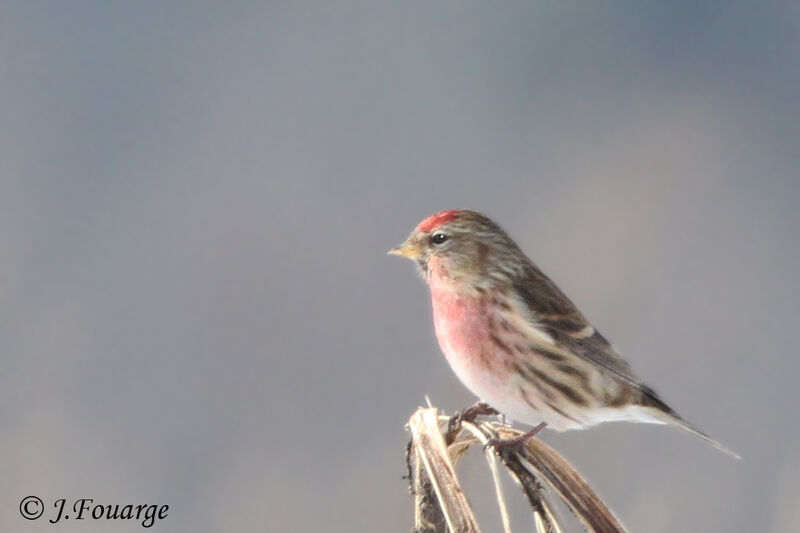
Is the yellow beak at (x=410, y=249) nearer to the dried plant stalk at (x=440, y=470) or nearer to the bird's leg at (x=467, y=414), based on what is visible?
the bird's leg at (x=467, y=414)

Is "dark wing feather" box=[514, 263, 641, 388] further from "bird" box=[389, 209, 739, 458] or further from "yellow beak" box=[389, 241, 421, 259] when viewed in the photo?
"yellow beak" box=[389, 241, 421, 259]

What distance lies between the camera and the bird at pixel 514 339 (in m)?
1.54

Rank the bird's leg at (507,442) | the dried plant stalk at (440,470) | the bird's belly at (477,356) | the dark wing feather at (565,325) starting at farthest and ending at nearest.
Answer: the dark wing feather at (565,325)
the bird's belly at (477,356)
the bird's leg at (507,442)
the dried plant stalk at (440,470)

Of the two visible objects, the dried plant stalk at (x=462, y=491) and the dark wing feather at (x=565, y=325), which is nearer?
the dried plant stalk at (x=462, y=491)

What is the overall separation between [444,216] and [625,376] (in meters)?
0.42

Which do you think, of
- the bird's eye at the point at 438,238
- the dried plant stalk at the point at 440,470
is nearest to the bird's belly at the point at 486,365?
the bird's eye at the point at 438,238

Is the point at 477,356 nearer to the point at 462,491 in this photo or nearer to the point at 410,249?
the point at 410,249

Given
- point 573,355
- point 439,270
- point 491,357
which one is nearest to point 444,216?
point 439,270

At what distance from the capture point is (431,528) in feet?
3.54

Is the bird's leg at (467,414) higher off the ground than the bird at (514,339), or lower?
lower

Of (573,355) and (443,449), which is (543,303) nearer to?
(573,355)

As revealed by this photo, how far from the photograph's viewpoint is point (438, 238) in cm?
154

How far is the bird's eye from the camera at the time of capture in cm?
154

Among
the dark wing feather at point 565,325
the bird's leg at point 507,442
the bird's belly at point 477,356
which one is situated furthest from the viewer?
the dark wing feather at point 565,325
